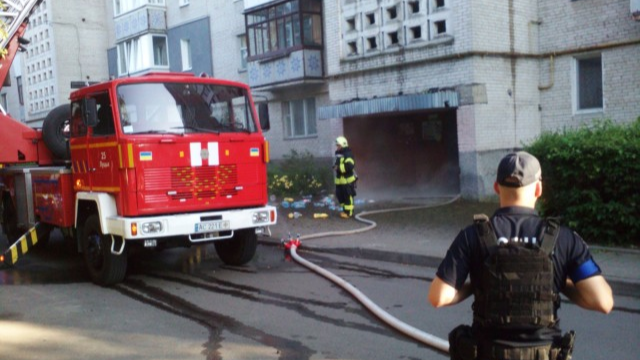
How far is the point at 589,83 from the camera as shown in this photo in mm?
16344

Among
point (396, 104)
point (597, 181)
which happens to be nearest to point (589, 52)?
point (396, 104)

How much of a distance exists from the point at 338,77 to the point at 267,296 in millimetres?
12357

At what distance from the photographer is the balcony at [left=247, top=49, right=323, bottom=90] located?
20422 millimetres

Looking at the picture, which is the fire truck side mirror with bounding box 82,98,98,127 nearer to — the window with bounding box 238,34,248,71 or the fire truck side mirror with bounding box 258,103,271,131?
the fire truck side mirror with bounding box 258,103,271,131

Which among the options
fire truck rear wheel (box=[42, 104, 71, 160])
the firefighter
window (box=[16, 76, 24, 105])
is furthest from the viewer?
window (box=[16, 76, 24, 105])

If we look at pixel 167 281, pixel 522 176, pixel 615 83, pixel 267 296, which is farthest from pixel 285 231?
pixel 522 176

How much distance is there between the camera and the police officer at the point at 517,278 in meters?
2.66

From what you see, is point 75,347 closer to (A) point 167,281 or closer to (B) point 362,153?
(A) point 167,281

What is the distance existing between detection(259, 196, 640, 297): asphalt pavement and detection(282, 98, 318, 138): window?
5.04 metres

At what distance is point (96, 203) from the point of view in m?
8.84

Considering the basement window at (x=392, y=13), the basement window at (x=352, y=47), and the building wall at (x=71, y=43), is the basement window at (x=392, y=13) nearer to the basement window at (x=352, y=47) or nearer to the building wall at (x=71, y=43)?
the basement window at (x=352, y=47)

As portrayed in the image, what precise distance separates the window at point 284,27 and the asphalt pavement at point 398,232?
5785 mm

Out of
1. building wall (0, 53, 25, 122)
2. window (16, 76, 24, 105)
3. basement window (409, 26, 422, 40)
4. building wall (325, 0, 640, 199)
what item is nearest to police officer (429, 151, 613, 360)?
building wall (325, 0, 640, 199)

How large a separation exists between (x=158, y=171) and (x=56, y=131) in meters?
3.90
